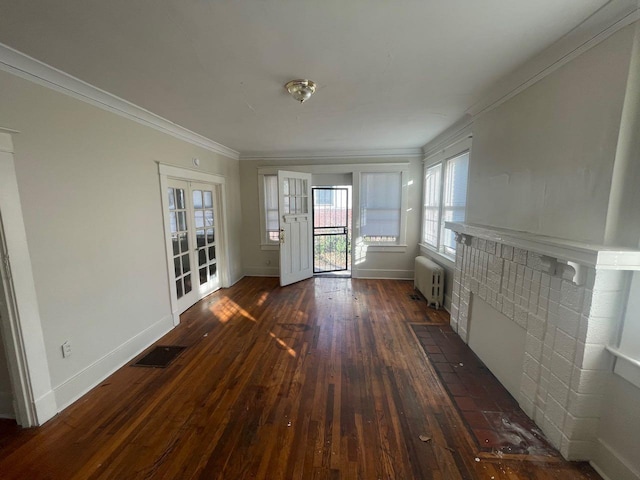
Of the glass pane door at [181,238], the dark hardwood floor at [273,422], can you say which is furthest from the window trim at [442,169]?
the glass pane door at [181,238]

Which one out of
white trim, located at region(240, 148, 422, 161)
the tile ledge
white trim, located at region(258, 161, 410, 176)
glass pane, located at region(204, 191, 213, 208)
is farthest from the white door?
the tile ledge

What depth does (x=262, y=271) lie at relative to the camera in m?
5.20

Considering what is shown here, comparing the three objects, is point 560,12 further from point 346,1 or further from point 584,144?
point 346,1

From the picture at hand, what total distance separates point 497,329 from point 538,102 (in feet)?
5.77

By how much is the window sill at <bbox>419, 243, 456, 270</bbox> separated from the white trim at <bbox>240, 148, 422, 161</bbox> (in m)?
1.66

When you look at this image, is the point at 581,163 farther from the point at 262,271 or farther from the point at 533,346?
the point at 262,271

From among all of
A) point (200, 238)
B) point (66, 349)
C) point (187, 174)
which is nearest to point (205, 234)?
point (200, 238)

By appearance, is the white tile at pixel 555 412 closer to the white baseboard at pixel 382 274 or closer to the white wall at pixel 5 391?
the white baseboard at pixel 382 274

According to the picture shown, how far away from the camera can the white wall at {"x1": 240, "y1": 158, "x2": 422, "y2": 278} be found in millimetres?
4637

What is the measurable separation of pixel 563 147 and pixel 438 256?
94.8 inches

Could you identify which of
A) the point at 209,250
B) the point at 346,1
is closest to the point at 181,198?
the point at 209,250

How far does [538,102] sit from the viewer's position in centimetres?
173

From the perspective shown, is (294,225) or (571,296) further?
(294,225)

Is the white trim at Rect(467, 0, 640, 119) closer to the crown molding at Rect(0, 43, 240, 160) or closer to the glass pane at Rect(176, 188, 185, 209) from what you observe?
the crown molding at Rect(0, 43, 240, 160)
